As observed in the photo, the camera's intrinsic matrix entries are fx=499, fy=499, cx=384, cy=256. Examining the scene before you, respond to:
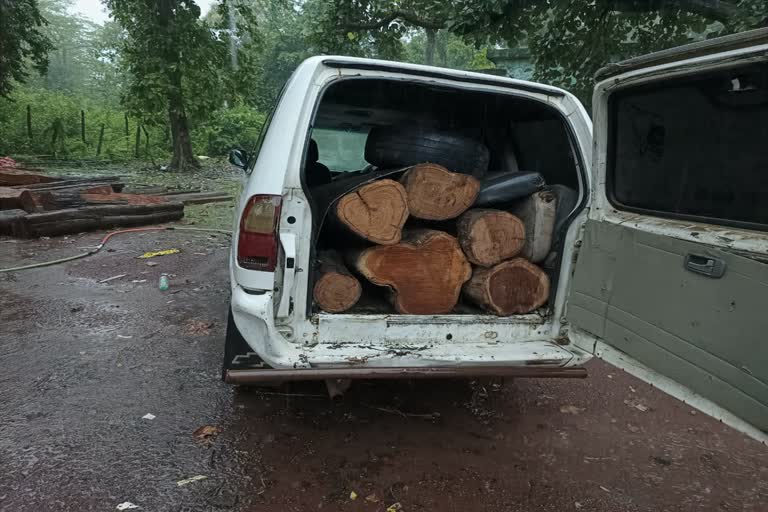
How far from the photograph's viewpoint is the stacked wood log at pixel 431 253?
99.4 inches

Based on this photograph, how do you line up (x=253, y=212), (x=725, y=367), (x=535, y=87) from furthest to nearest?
(x=535, y=87), (x=253, y=212), (x=725, y=367)

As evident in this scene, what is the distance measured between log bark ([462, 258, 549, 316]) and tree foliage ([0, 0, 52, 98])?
15.5 m

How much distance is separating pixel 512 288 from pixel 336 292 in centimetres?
94

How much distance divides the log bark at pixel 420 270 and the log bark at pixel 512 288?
116 mm

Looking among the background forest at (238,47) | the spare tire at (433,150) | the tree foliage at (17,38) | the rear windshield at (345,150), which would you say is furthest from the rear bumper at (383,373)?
the tree foliage at (17,38)

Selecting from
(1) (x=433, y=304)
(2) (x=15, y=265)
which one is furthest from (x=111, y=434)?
(2) (x=15, y=265)

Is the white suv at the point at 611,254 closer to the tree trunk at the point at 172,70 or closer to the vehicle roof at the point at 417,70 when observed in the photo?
the vehicle roof at the point at 417,70

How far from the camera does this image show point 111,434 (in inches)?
103

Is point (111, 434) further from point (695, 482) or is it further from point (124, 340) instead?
point (695, 482)

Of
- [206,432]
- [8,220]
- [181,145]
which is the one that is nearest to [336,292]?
[206,432]

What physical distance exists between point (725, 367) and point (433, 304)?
1323 millimetres

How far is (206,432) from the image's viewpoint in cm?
267

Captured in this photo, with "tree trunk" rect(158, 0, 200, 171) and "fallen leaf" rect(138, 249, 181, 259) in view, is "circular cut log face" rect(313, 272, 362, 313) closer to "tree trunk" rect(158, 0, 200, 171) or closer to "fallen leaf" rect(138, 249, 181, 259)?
"fallen leaf" rect(138, 249, 181, 259)

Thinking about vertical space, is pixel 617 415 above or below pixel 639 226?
below
